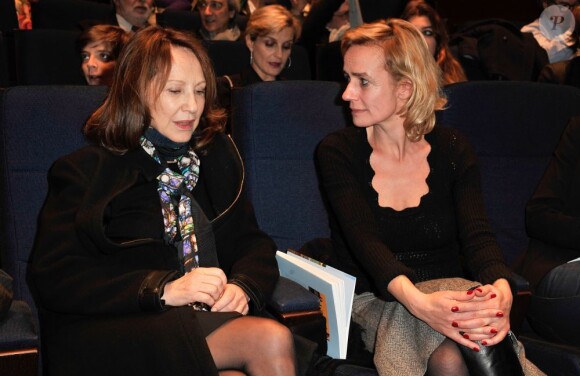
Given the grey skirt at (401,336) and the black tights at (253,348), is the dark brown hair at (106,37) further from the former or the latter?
the black tights at (253,348)

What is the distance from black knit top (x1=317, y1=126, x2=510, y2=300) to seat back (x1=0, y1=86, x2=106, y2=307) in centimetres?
69

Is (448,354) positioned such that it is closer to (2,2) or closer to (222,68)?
(222,68)

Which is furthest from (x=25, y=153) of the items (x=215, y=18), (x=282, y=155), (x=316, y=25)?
(x=316, y=25)

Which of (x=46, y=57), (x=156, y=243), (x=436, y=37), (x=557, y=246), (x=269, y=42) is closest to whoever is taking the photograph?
(x=156, y=243)

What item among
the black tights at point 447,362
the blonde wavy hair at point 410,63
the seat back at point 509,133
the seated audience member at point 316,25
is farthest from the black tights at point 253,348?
the seated audience member at point 316,25

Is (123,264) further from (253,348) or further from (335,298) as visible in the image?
(335,298)

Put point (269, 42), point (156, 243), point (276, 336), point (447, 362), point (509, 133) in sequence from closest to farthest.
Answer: point (276, 336) < point (447, 362) < point (156, 243) < point (509, 133) < point (269, 42)

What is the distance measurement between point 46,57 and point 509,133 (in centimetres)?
198

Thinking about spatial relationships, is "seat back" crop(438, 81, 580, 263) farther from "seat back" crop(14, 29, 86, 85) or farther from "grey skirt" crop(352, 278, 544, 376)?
"seat back" crop(14, 29, 86, 85)

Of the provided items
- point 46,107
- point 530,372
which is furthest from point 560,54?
point 46,107

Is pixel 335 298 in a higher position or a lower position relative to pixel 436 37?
lower

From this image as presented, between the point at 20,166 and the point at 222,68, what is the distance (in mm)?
1821

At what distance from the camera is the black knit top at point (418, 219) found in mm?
1938

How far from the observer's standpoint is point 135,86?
1.82m
